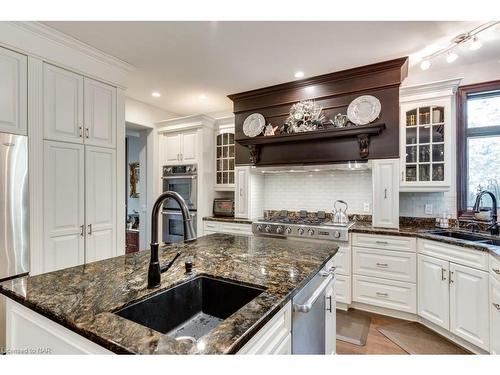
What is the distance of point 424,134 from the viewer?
115 inches

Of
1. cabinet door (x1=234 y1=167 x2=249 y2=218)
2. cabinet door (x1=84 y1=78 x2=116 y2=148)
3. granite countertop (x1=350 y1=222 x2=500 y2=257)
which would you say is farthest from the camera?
cabinet door (x1=234 y1=167 x2=249 y2=218)

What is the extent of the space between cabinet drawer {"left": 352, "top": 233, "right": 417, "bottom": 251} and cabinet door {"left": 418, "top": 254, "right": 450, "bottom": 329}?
0.47 feet

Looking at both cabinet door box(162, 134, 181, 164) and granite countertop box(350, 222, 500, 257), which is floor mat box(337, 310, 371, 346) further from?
cabinet door box(162, 134, 181, 164)

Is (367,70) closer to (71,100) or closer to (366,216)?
(366,216)

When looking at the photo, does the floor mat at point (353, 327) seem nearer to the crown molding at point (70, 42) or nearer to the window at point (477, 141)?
the window at point (477, 141)

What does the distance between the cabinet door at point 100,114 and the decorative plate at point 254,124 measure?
5.76 feet

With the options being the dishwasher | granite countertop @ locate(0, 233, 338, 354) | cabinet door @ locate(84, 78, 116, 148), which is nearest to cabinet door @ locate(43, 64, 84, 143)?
cabinet door @ locate(84, 78, 116, 148)

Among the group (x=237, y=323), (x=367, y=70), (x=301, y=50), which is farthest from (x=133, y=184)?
(x=237, y=323)

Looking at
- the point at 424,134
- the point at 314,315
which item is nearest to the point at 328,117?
the point at 424,134

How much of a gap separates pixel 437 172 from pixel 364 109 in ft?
3.48

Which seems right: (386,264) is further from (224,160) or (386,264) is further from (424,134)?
(224,160)

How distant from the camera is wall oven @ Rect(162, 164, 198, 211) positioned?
162 inches
